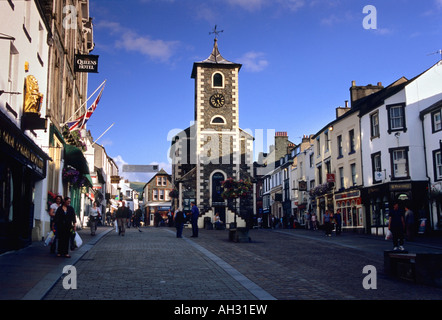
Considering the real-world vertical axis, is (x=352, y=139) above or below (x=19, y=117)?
above

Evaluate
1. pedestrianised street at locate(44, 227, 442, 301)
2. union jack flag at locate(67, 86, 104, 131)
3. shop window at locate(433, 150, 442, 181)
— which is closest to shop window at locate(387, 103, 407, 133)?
shop window at locate(433, 150, 442, 181)

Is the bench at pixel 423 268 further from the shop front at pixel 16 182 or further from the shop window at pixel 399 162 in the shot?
the shop window at pixel 399 162

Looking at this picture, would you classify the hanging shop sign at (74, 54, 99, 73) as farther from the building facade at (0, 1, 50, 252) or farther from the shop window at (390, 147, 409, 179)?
the shop window at (390, 147, 409, 179)

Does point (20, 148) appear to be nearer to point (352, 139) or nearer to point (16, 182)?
point (16, 182)

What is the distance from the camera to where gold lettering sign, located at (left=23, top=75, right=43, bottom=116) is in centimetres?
1556


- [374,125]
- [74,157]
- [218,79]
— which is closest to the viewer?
[74,157]

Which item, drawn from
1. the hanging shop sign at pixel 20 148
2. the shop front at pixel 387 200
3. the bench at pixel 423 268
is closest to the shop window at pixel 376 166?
the shop front at pixel 387 200

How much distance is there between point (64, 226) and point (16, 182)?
8.98 ft

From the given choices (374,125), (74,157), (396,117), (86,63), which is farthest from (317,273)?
(374,125)

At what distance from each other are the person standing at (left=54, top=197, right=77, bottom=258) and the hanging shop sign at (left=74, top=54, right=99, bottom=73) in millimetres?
14784

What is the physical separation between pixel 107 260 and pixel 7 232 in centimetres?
352

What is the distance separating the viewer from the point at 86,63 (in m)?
27.0

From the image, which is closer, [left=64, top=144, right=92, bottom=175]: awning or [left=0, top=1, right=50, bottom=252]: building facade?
[left=0, top=1, right=50, bottom=252]: building facade

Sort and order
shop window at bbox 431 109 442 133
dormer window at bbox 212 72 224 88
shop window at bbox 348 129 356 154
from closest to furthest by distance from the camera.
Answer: shop window at bbox 431 109 442 133, shop window at bbox 348 129 356 154, dormer window at bbox 212 72 224 88
